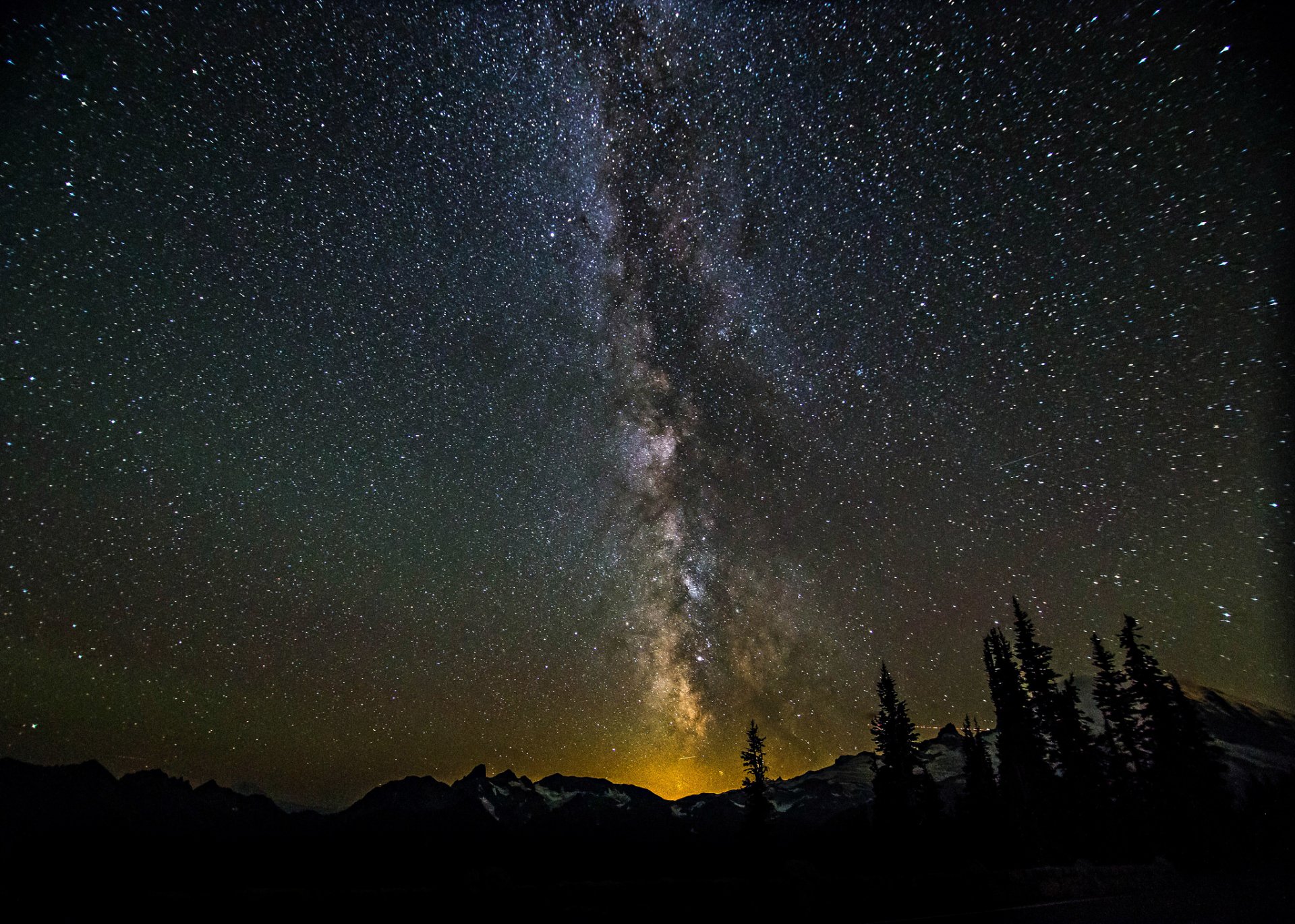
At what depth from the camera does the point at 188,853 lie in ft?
408

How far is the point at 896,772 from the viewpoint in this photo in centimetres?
4341

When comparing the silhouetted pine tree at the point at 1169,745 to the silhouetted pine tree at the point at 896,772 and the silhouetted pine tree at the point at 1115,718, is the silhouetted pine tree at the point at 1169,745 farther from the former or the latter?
the silhouetted pine tree at the point at 896,772

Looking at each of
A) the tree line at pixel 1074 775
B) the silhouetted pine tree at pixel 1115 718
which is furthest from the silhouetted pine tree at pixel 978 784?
the silhouetted pine tree at pixel 1115 718

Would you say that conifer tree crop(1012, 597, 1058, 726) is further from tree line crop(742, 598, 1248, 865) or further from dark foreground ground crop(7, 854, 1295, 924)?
dark foreground ground crop(7, 854, 1295, 924)

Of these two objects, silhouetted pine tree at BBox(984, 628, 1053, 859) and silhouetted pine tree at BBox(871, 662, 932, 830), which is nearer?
silhouetted pine tree at BBox(984, 628, 1053, 859)

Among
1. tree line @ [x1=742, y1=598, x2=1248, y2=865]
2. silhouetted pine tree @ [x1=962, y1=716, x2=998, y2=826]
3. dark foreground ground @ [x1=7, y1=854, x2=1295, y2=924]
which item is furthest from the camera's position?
silhouetted pine tree @ [x1=962, y1=716, x2=998, y2=826]

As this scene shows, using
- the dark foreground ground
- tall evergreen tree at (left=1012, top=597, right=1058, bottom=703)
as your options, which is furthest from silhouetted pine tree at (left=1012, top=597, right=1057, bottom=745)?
the dark foreground ground

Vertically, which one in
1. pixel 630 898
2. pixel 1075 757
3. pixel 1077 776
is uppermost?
pixel 1075 757

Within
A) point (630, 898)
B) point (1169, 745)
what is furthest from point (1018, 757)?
point (630, 898)

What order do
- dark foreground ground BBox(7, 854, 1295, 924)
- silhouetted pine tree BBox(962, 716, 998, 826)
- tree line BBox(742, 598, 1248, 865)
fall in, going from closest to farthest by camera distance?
dark foreground ground BBox(7, 854, 1295, 924) < tree line BBox(742, 598, 1248, 865) < silhouetted pine tree BBox(962, 716, 998, 826)

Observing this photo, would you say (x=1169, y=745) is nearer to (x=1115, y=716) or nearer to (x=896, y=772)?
(x=1115, y=716)

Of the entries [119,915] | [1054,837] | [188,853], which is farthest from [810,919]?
[188,853]

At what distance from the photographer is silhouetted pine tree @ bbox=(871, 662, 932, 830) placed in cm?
3997

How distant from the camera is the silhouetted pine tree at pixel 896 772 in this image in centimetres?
3997
